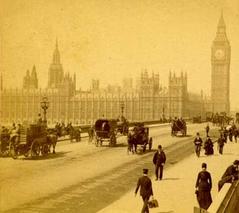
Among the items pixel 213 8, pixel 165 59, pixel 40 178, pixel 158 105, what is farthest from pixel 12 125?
pixel 158 105

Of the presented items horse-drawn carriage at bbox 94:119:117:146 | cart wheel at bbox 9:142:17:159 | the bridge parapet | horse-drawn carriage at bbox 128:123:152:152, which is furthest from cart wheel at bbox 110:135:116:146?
the bridge parapet

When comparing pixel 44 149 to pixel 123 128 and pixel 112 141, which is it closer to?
pixel 112 141

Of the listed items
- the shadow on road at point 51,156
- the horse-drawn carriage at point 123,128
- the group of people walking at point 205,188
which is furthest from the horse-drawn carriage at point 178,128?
the group of people walking at point 205,188

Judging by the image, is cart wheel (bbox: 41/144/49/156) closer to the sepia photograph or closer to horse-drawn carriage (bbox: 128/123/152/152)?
Answer: the sepia photograph

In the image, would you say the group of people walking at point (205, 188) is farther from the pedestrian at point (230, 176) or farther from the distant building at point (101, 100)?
the distant building at point (101, 100)

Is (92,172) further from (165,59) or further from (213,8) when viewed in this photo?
(213,8)

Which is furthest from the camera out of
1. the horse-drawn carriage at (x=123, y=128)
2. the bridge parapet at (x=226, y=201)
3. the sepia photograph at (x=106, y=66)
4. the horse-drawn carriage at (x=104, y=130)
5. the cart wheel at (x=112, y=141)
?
the horse-drawn carriage at (x=123, y=128)
